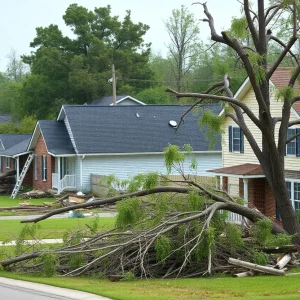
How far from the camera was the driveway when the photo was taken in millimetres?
14785

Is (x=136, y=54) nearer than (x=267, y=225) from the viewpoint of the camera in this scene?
No

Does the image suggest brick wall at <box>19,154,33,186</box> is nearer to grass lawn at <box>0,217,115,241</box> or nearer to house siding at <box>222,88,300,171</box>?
grass lawn at <box>0,217,115,241</box>

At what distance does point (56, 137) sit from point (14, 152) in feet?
19.4

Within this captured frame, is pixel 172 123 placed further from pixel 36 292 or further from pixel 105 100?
pixel 36 292

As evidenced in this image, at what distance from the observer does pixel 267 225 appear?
1945 cm

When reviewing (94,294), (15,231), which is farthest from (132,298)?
(15,231)

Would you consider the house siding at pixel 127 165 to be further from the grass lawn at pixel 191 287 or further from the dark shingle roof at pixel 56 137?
the grass lawn at pixel 191 287

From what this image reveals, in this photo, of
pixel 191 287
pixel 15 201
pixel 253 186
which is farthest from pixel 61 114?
pixel 191 287

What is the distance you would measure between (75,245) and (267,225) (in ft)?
15.2

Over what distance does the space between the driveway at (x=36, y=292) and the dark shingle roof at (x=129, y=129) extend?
31289 millimetres

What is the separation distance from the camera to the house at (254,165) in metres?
32.2

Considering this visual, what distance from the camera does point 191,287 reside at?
15.9 m

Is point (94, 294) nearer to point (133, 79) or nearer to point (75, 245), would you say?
point (75, 245)

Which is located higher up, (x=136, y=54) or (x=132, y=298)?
(x=136, y=54)
